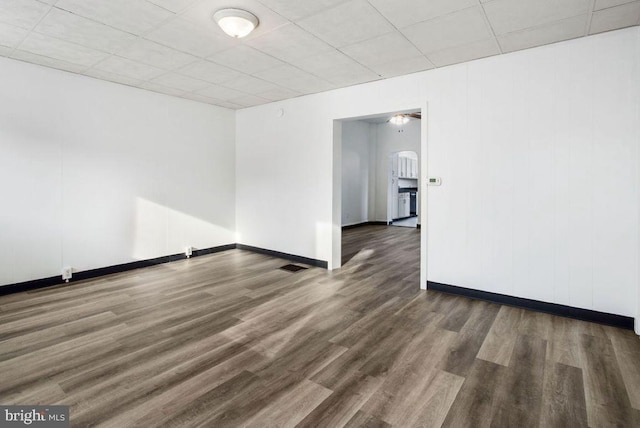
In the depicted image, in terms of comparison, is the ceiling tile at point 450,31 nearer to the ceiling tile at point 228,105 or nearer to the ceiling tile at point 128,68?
the ceiling tile at point 128,68

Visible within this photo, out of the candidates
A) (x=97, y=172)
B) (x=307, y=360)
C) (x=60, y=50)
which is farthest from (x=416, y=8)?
(x=97, y=172)

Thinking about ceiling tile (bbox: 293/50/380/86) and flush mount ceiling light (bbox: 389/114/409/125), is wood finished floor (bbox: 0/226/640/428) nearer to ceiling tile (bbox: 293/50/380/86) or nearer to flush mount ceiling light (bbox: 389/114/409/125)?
ceiling tile (bbox: 293/50/380/86)

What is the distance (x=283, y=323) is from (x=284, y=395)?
1074 millimetres

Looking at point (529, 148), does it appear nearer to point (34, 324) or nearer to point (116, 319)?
point (116, 319)

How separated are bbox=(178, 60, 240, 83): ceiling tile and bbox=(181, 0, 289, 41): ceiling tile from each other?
3.21ft

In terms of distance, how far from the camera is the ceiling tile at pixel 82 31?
9.28 feet

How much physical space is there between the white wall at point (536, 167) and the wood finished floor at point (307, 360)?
1.60 ft

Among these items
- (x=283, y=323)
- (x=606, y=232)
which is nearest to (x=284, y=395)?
(x=283, y=323)

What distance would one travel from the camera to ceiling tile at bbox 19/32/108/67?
3266 mm

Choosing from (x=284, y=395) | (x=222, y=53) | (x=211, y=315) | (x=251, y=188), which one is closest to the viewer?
(x=284, y=395)

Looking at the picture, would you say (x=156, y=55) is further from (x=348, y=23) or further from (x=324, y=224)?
(x=324, y=224)

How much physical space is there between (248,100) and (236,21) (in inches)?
117

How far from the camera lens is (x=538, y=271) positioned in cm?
338

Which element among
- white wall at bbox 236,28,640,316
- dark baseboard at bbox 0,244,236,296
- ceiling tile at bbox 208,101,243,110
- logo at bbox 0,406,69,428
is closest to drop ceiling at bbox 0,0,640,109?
white wall at bbox 236,28,640,316
